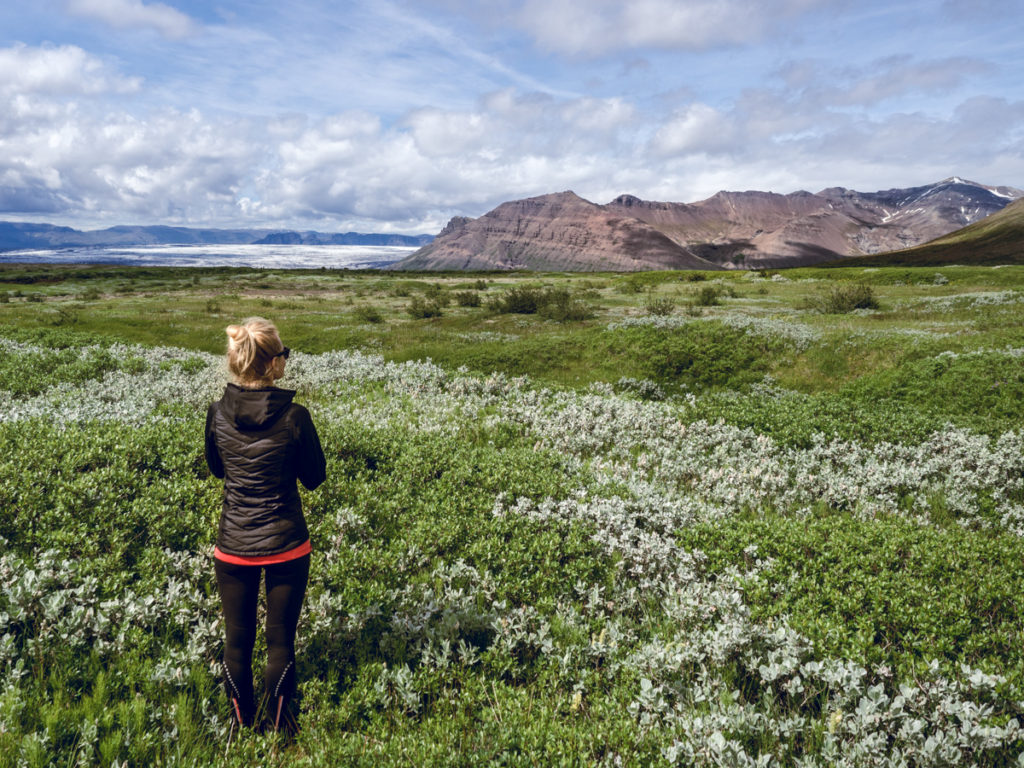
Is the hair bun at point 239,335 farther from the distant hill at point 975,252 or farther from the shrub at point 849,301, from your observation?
the distant hill at point 975,252

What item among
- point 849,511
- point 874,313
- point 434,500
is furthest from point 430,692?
point 874,313

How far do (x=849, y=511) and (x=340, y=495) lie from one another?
967 centimetres

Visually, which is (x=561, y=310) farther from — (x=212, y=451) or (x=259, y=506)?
(x=259, y=506)

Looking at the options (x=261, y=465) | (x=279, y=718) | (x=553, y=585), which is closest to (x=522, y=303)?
(x=553, y=585)

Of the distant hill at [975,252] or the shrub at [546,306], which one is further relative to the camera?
the distant hill at [975,252]

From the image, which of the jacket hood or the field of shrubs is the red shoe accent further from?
the jacket hood

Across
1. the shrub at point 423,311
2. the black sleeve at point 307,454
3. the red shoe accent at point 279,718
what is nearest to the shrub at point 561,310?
the shrub at point 423,311

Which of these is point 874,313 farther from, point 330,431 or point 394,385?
point 330,431

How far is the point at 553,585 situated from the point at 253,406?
467 cm

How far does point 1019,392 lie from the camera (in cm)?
1481

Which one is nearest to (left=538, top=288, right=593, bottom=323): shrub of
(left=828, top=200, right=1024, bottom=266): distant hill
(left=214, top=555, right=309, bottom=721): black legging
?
(left=214, top=555, right=309, bottom=721): black legging

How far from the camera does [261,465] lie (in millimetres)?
4742

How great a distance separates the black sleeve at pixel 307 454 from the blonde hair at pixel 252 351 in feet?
1.72

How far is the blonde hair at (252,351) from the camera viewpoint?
15.2 feet
